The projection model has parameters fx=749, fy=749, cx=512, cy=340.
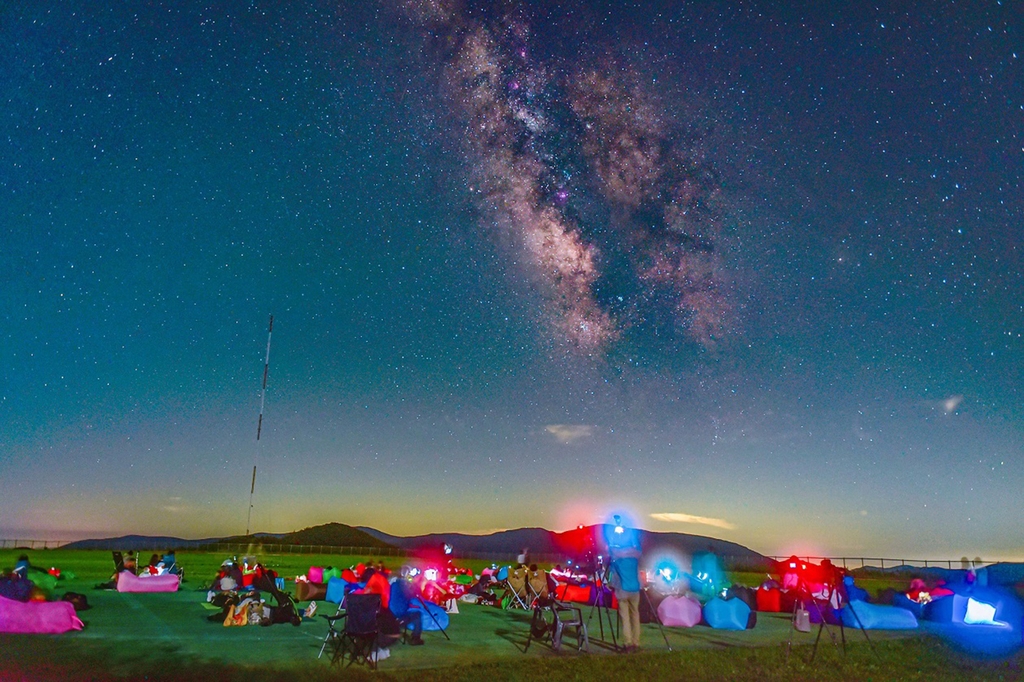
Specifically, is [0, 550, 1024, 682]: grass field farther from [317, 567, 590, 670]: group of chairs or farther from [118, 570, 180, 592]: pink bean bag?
[118, 570, 180, 592]: pink bean bag

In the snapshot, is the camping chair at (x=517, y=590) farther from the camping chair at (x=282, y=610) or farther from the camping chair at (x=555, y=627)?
the camping chair at (x=282, y=610)

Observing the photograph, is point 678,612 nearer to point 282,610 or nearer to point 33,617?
point 282,610

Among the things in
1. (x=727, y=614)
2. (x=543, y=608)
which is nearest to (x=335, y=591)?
(x=543, y=608)

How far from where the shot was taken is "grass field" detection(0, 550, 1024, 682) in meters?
10.4

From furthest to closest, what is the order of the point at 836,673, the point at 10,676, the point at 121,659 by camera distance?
the point at 836,673, the point at 121,659, the point at 10,676

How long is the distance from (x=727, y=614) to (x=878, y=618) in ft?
12.8

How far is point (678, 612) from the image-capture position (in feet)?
56.4

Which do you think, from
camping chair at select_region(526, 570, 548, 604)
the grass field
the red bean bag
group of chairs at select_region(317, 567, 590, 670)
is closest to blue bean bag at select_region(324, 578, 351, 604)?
the grass field

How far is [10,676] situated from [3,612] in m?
4.20

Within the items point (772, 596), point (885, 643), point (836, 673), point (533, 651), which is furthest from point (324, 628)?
point (772, 596)

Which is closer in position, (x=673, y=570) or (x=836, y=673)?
(x=836, y=673)

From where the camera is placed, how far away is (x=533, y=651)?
1300cm

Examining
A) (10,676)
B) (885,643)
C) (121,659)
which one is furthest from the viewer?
(885,643)

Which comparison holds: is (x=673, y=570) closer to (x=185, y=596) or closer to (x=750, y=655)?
(x=750, y=655)
